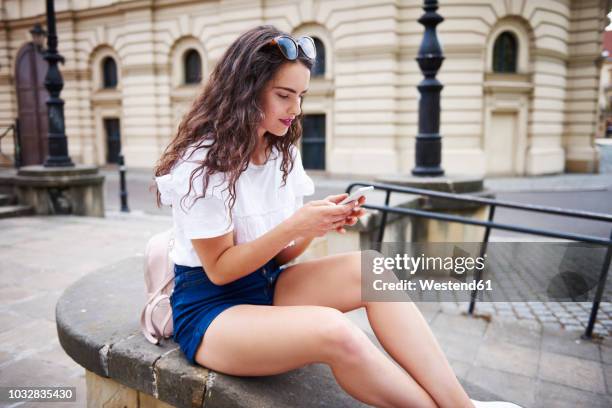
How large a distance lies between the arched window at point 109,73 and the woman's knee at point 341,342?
67.8 feet

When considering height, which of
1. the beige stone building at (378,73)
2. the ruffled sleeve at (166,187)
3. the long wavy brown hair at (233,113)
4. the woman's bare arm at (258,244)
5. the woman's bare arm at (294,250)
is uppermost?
the beige stone building at (378,73)

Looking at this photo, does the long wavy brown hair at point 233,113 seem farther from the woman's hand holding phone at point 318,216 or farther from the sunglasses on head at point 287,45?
the woman's hand holding phone at point 318,216

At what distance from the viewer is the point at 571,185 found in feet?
45.8

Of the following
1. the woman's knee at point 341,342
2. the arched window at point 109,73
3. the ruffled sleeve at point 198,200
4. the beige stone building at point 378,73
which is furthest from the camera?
the arched window at point 109,73

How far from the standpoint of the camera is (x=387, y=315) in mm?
1823

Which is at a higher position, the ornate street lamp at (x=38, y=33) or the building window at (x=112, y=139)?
the ornate street lamp at (x=38, y=33)

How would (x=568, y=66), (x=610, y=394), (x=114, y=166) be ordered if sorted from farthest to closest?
(x=114, y=166)
(x=568, y=66)
(x=610, y=394)

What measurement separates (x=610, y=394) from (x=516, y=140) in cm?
1445

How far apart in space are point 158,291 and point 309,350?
0.72m

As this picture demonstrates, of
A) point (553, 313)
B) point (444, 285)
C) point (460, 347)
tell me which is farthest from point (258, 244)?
point (553, 313)

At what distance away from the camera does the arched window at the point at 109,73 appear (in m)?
19.7

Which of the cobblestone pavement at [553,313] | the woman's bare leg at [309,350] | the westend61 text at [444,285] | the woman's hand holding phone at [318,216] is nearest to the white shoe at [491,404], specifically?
the woman's bare leg at [309,350]

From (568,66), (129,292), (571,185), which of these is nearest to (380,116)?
(571,185)

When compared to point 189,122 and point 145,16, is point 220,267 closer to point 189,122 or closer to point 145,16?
point 189,122
